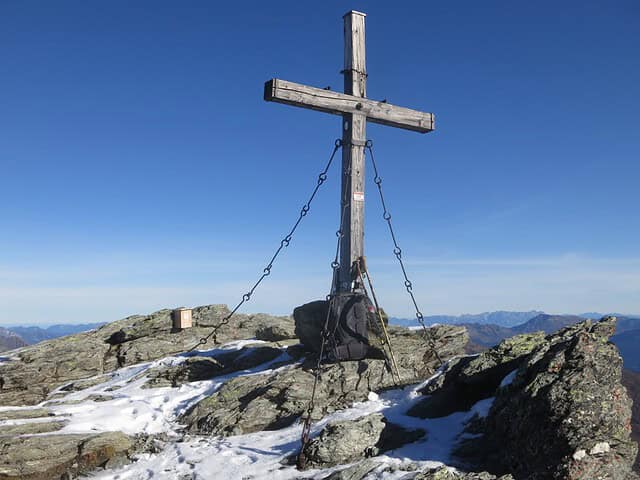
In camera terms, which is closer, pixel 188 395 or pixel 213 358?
pixel 188 395

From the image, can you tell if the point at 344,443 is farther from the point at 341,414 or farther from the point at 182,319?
the point at 182,319

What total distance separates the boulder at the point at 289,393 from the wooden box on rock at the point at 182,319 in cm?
781

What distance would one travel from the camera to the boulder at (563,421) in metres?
7.39

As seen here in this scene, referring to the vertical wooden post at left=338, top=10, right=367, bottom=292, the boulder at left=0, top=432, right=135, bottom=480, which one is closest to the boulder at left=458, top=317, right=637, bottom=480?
the vertical wooden post at left=338, top=10, right=367, bottom=292

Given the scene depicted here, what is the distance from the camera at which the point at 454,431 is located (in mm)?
9633

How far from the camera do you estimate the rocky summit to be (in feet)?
25.9

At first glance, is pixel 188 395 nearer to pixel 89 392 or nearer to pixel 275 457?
pixel 89 392

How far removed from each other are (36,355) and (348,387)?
41.7ft

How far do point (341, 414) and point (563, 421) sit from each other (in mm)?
4957

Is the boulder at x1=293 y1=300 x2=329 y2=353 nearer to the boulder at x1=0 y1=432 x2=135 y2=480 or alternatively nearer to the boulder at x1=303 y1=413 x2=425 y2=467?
the boulder at x1=303 y1=413 x2=425 y2=467

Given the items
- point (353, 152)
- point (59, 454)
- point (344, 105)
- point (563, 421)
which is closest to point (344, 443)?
point (563, 421)

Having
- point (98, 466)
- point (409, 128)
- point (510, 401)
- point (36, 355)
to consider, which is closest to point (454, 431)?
point (510, 401)

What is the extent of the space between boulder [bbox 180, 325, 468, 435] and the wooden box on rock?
781 cm

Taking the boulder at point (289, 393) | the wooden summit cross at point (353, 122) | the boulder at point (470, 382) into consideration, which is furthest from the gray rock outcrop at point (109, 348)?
the boulder at point (470, 382)
